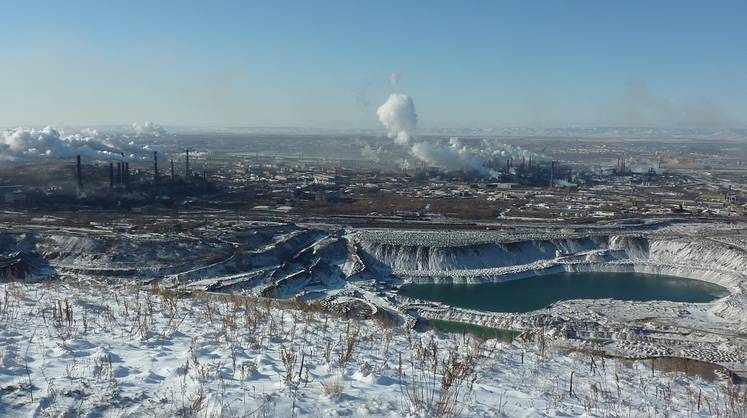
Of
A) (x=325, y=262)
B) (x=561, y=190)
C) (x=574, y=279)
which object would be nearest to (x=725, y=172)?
(x=561, y=190)

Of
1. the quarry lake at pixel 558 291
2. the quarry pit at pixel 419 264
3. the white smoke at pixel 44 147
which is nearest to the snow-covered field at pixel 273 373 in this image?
the quarry pit at pixel 419 264

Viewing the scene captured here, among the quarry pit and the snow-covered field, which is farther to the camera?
the quarry pit

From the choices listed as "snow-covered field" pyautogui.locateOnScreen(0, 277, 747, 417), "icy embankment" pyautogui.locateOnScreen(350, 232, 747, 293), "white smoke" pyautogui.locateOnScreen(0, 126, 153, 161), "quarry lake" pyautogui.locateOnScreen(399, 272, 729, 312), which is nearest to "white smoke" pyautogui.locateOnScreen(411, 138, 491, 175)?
"white smoke" pyautogui.locateOnScreen(0, 126, 153, 161)

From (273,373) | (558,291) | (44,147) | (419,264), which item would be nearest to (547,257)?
(558,291)

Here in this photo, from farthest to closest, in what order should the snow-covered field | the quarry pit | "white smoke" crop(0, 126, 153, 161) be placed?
"white smoke" crop(0, 126, 153, 161)
the quarry pit
the snow-covered field

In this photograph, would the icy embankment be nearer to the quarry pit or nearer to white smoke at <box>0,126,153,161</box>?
the quarry pit

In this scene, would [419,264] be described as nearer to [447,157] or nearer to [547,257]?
[547,257]
